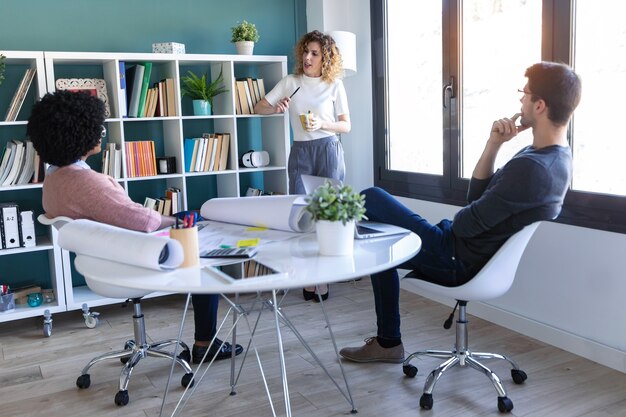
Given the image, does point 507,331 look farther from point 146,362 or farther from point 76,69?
point 76,69

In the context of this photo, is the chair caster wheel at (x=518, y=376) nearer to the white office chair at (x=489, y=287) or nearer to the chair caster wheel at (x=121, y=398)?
the white office chair at (x=489, y=287)

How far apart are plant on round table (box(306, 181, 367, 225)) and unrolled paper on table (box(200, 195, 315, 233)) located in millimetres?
158

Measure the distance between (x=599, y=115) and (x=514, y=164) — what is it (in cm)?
89

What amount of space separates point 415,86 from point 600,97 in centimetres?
152

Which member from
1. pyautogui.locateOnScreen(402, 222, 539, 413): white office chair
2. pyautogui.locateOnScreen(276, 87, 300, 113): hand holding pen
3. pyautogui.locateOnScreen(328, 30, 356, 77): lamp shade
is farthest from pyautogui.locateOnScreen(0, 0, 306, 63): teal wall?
pyautogui.locateOnScreen(402, 222, 539, 413): white office chair

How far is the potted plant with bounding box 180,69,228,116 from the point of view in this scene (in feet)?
13.8

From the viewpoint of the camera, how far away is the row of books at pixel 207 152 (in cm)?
418

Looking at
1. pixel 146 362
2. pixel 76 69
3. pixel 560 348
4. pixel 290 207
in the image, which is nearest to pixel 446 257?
pixel 290 207

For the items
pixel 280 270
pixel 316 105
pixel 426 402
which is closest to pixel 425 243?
pixel 426 402

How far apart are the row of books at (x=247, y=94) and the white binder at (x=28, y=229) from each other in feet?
4.85

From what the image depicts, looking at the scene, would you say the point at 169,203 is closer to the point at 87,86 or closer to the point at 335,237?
the point at 87,86

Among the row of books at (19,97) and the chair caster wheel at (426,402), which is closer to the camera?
the chair caster wheel at (426,402)

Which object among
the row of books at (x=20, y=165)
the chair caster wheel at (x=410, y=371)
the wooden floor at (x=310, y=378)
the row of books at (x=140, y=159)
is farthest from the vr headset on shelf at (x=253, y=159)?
the chair caster wheel at (x=410, y=371)

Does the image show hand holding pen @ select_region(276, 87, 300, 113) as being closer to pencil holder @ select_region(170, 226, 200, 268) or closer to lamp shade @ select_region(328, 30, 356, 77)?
lamp shade @ select_region(328, 30, 356, 77)
